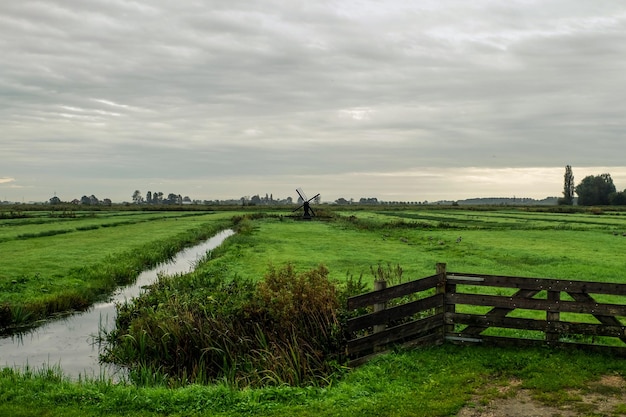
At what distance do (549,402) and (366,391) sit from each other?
3.78 meters

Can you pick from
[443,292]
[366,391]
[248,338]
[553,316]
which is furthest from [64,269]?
[553,316]

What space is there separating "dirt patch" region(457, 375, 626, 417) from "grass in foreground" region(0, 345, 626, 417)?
0.10 metres

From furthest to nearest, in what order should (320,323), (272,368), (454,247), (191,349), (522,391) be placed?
(454,247), (191,349), (320,323), (272,368), (522,391)

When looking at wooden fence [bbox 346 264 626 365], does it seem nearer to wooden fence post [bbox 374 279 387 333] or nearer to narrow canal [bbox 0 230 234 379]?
wooden fence post [bbox 374 279 387 333]

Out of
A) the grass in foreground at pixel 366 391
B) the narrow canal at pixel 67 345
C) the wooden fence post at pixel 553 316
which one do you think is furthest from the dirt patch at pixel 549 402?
the narrow canal at pixel 67 345

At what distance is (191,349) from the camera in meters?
16.6

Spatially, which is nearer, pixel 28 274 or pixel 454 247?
pixel 28 274

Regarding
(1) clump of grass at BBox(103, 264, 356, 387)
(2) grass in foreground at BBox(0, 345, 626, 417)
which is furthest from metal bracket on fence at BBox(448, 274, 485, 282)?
(1) clump of grass at BBox(103, 264, 356, 387)

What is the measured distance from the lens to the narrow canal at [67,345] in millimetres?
16469

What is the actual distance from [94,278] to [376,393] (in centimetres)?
2498

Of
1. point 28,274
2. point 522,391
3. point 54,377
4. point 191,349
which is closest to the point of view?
point 522,391

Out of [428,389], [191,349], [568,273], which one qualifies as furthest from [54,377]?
[568,273]

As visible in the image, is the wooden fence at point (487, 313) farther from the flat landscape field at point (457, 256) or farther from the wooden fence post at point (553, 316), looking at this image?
the flat landscape field at point (457, 256)

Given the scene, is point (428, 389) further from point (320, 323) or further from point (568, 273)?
point (568, 273)
